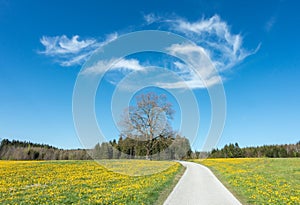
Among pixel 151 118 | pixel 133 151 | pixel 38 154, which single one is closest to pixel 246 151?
pixel 133 151

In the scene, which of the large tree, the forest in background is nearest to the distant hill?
the forest in background

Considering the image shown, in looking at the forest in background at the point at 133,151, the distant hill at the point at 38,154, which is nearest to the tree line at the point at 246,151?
the forest in background at the point at 133,151

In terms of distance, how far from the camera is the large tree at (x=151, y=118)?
39.9 m

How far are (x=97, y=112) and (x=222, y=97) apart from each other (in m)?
8.13

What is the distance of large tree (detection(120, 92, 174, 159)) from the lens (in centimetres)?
3988

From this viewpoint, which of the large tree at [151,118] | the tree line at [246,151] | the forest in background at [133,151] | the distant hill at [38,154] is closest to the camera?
the large tree at [151,118]

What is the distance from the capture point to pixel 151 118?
40688 mm

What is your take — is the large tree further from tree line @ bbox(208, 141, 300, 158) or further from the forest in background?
tree line @ bbox(208, 141, 300, 158)

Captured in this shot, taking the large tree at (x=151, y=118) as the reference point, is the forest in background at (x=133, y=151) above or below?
below

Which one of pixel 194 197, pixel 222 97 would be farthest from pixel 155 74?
pixel 194 197

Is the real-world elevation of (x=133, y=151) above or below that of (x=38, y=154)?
above

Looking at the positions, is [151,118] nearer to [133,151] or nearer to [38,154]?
[133,151]

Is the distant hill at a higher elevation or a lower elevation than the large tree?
lower

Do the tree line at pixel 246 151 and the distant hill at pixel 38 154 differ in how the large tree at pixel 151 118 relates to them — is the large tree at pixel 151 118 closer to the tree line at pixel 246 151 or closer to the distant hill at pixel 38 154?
the distant hill at pixel 38 154
